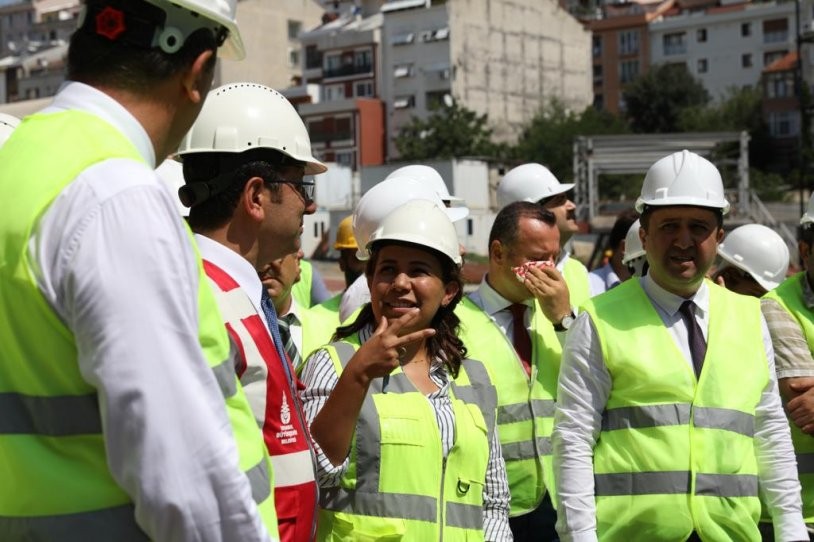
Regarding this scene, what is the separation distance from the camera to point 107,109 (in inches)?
90.3

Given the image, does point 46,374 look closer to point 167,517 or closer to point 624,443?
point 167,517

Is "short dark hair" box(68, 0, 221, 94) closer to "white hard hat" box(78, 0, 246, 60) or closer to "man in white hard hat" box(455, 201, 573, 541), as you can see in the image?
"white hard hat" box(78, 0, 246, 60)

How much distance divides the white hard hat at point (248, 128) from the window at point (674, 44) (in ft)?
326

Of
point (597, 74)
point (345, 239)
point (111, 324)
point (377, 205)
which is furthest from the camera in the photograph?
point (597, 74)

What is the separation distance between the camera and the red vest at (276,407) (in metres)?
2.83

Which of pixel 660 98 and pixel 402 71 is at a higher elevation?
pixel 402 71

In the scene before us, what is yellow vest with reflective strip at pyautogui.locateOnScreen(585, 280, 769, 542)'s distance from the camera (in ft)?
14.3

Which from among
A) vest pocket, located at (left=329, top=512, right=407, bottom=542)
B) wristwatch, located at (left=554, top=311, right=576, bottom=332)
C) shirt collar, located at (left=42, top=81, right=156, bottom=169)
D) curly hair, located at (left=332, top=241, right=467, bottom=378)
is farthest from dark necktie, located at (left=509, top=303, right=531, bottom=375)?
shirt collar, located at (left=42, top=81, right=156, bottom=169)

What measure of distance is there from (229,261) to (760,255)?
14.6 ft

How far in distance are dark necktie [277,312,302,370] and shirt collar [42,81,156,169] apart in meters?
1.85

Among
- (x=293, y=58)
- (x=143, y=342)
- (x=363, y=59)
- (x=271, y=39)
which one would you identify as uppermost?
(x=271, y=39)

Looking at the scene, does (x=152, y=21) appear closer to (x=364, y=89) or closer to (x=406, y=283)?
(x=406, y=283)

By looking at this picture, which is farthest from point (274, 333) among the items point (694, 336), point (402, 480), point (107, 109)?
point (694, 336)

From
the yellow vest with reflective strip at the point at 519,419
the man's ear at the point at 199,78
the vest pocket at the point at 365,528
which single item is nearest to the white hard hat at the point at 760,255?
the yellow vest with reflective strip at the point at 519,419
